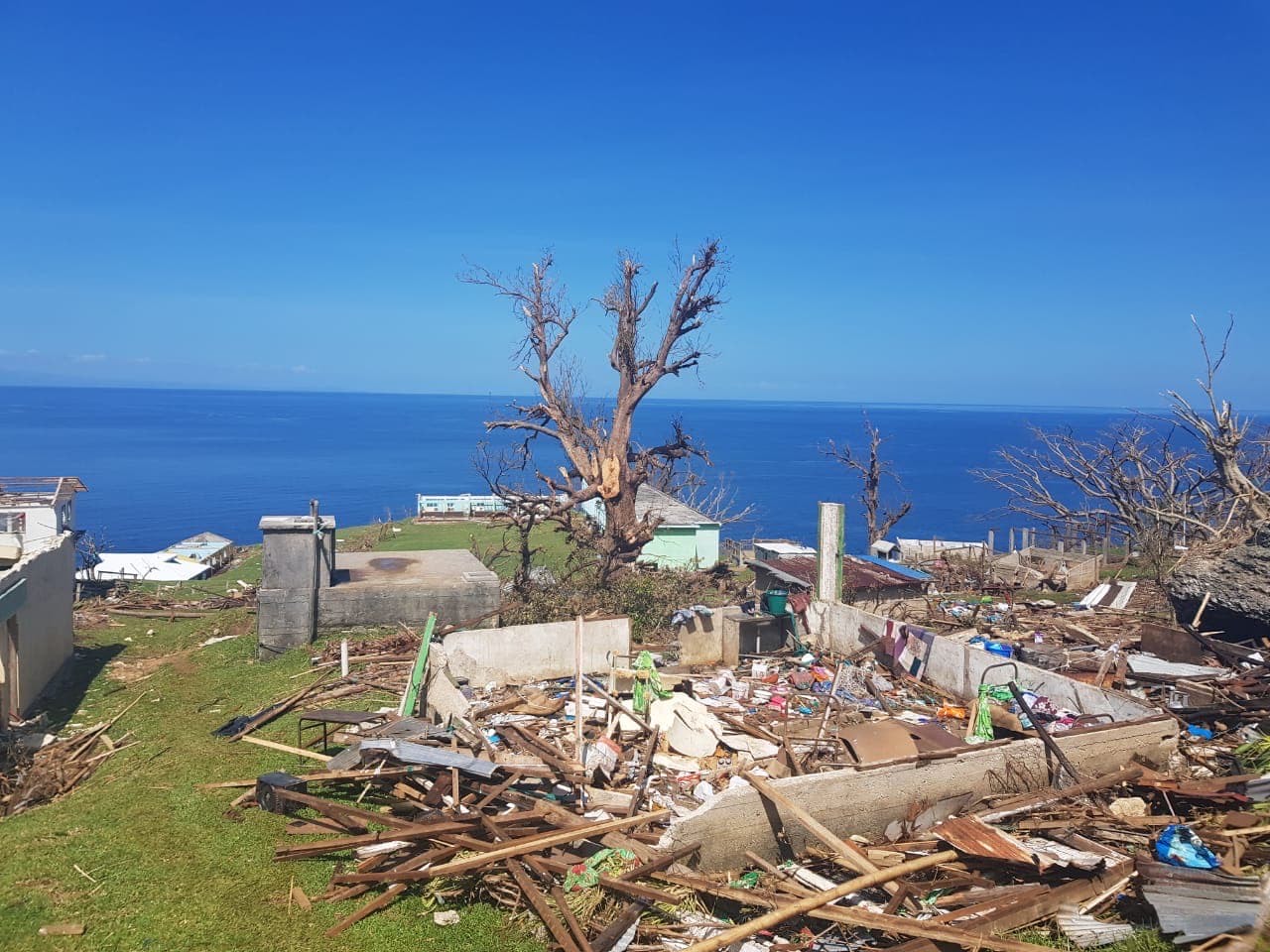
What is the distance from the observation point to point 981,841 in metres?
7.93

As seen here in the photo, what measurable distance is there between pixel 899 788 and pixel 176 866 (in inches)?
277

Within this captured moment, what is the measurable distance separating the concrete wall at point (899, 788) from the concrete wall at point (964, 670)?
2.89 ft

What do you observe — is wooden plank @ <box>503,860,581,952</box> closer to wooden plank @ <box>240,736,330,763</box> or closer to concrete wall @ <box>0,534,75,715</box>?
wooden plank @ <box>240,736,330,763</box>

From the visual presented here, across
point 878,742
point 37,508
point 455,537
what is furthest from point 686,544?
point 878,742

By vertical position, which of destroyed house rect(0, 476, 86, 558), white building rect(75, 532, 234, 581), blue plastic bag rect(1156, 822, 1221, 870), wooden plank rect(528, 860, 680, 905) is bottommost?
white building rect(75, 532, 234, 581)

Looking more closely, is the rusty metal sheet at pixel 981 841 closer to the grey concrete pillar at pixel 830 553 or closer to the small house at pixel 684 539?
the grey concrete pillar at pixel 830 553

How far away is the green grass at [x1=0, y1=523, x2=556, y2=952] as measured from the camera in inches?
281

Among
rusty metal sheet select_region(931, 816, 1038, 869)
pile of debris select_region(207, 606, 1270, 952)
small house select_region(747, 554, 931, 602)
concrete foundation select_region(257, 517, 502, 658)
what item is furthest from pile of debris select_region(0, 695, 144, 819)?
small house select_region(747, 554, 931, 602)

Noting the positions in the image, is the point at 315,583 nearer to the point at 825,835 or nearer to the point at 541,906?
the point at 541,906

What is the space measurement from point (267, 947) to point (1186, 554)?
16.8 metres

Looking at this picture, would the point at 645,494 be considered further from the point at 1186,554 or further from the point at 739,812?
the point at 739,812

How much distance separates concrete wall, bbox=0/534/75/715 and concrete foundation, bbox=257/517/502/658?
10.7 ft

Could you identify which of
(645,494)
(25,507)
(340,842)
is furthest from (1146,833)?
(645,494)

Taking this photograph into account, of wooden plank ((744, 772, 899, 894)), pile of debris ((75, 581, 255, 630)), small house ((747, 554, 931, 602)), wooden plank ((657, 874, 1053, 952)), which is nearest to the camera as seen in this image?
wooden plank ((657, 874, 1053, 952))
